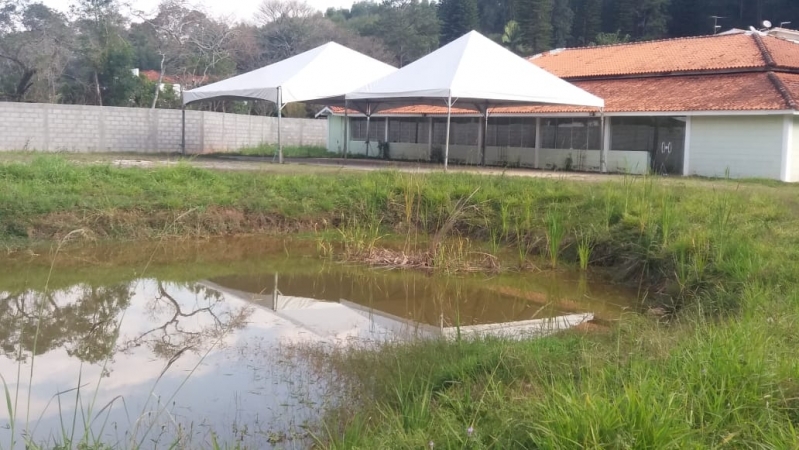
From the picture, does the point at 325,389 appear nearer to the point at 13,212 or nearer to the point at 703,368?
the point at 703,368

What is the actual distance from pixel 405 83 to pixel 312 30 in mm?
25679

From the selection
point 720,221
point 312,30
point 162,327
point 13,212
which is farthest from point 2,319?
point 312,30

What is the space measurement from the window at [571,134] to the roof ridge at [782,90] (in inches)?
157

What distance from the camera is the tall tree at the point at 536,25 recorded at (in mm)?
38812

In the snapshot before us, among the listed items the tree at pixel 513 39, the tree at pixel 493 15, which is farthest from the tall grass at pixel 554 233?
the tree at pixel 493 15

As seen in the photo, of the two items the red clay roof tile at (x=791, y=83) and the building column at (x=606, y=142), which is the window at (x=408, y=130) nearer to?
the building column at (x=606, y=142)

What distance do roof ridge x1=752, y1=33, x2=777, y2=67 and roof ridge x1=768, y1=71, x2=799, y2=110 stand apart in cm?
40

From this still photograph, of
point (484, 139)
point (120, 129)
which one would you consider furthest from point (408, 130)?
point (120, 129)

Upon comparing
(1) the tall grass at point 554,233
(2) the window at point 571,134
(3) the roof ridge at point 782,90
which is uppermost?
(3) the roof ridge at point 782,90

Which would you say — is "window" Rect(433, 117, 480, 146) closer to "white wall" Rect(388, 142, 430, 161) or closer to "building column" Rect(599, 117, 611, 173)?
"white wall" Rect(388, 142, 430, 161)

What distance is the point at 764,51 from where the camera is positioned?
1894cm

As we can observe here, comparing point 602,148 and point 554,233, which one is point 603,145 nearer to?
point 602,148

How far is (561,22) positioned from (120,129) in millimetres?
27294

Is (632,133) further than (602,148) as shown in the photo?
Yes
